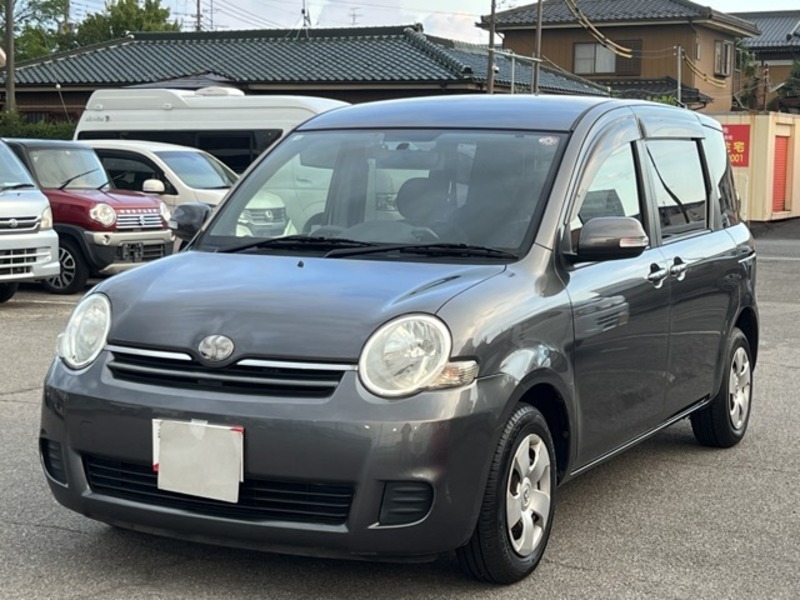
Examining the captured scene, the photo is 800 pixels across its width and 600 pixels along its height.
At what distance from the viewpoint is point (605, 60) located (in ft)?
154

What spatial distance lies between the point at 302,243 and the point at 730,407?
2.73 m

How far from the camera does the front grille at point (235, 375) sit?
11.8 ft

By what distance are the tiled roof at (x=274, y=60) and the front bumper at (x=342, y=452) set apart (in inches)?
1026

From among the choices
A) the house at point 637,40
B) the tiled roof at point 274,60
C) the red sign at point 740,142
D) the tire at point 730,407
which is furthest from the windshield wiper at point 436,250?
the house at point 637,40

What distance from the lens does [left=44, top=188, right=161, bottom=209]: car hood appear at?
523 inches

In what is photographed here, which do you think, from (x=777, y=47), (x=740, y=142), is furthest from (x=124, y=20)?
(x=740, y=142)

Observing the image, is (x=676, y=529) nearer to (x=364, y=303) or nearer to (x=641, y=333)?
(x=641, y=333)

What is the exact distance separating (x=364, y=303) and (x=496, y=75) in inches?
1154

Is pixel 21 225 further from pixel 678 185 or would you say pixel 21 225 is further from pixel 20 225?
pixel 678 185

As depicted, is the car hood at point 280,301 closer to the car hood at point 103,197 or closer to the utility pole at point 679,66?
the car hood at point 103,197

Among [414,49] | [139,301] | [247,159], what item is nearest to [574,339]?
[139,301]

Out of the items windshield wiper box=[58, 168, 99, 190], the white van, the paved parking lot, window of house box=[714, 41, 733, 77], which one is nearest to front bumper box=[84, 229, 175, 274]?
windshield wiper box=[58, 168, 99, 190]

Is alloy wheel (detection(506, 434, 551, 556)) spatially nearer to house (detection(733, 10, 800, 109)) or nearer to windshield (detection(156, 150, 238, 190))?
windshield (detection(156, 150, 238, 190))

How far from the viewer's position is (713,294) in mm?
5688
